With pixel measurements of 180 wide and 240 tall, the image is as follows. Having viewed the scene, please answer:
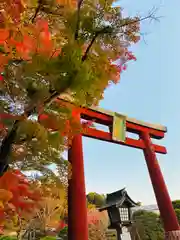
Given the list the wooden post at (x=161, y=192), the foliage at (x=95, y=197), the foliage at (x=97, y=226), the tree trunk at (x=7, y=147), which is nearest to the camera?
the tree trunk at (x=7, y=147)

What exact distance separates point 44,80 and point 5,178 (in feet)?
1.87

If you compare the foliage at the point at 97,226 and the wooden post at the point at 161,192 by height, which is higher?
the wooden post at the point at 161,192

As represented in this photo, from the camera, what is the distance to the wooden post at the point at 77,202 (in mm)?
3205

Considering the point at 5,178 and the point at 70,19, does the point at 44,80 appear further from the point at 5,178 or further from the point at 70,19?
the point at 5,178

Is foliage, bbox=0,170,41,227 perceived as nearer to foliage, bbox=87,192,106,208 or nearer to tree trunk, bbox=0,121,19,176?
tree trunk, bbox=0,121,19,176

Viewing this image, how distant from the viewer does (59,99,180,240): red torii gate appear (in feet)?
10.9

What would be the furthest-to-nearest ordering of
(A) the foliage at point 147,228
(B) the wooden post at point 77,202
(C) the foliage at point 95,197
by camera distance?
(C) the foliage at point 95,197
(A) the foliage at point 147,228
(B) the wooden post at point 77,202

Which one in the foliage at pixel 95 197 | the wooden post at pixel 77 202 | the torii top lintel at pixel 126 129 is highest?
the torii top lintel at pixel 126 129

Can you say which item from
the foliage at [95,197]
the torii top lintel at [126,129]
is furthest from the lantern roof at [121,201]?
the foliage at [95,197]

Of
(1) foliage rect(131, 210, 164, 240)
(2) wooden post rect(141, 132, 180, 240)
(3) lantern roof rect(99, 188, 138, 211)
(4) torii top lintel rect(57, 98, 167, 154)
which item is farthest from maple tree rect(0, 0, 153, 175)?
(1) foliage rect(131, 210, 164, 240)

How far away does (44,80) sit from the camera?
0.99 m

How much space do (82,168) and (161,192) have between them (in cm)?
270

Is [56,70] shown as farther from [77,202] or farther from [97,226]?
[97,226]

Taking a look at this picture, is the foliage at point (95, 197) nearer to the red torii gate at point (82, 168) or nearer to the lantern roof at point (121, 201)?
the lantern roof at point (121, 201)
